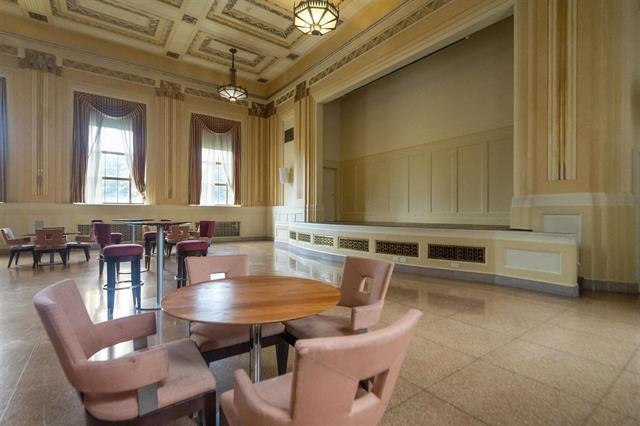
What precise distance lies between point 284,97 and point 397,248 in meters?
7.03

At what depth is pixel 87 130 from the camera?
320 inches

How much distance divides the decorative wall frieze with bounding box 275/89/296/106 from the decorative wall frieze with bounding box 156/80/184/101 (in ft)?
10.1

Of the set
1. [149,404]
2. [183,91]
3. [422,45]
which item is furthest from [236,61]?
[149,404]

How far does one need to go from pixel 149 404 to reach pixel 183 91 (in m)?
10.4

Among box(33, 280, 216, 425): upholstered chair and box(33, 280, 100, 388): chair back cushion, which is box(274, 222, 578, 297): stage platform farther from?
box(33, 280, 100, 388): chair back cushion

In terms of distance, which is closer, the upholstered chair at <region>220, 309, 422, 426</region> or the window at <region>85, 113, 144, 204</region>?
→ the upholstered chair at <region>220, 309, 422, 426</region>

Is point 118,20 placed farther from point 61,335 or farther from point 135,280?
point 61,335

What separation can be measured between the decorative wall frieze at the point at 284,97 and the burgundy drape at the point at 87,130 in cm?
413

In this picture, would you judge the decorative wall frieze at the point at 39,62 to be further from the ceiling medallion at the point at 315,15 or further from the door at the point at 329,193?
the door at the point at 329,193

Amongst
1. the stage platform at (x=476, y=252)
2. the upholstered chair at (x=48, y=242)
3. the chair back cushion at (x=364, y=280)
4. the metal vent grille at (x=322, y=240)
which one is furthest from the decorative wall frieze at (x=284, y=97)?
the chair back cushion at (x=364, y=280)

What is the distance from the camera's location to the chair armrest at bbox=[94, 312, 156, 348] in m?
1.46

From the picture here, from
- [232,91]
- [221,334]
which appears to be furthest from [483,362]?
[232,91]

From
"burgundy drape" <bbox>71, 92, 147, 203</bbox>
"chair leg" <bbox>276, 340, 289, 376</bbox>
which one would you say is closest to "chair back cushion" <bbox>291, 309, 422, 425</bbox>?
"chair leg" <bbox>276, 340, 289, 376</bbox>

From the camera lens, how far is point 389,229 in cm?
584
